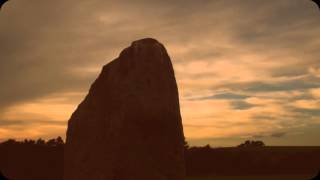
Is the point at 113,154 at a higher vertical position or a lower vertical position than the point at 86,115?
Result: lower

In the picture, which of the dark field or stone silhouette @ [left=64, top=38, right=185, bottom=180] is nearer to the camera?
stone silhouette @ [left=64, top=38, right=185, bottom=180]

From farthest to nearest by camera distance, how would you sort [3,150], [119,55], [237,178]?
[237,178], [3,150], [119,55]

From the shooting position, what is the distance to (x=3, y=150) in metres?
17.0

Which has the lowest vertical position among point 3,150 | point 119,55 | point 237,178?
point 237,178

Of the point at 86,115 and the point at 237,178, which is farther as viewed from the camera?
the point at 237,178

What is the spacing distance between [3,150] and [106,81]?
319 inches

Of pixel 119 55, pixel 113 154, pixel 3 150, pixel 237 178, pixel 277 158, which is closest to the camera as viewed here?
pixel 113 154

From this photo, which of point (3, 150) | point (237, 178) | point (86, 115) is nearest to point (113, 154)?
point (86, 115)

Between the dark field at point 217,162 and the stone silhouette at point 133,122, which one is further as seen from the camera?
the dark field at point 217,162

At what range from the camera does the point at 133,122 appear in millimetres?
9727

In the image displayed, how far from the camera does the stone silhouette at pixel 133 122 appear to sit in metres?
9.73

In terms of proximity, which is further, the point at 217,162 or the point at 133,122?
the point at 217,162

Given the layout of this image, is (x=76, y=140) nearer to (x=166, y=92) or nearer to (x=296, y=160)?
(x=166, y=92)

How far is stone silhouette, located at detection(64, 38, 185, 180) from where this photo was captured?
9.73 m
